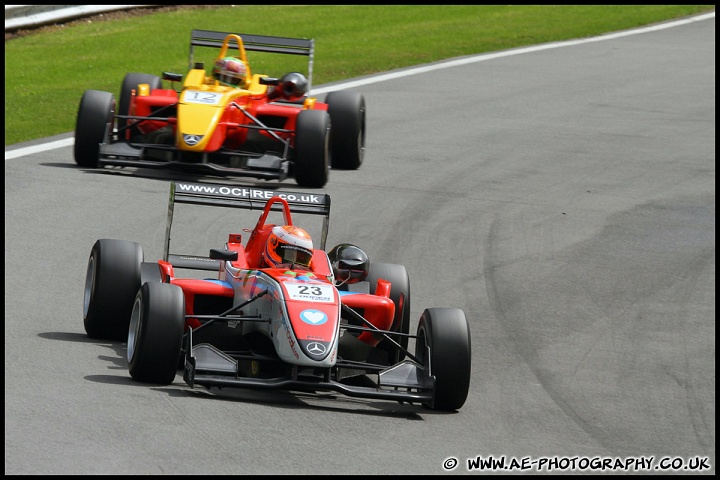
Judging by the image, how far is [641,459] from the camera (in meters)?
8.30

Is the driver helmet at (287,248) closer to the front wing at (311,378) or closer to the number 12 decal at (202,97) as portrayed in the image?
the front wing at (311,378)

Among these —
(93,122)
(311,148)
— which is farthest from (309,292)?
(93,122)

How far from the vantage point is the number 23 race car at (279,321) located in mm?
8648

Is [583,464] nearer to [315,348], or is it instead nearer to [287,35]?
[315,348]

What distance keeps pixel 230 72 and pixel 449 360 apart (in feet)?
27.8

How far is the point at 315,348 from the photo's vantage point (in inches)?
337

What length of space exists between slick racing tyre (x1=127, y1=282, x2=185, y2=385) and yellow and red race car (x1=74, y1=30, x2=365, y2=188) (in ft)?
21.5

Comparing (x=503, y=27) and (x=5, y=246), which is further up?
(x=503, y=27)

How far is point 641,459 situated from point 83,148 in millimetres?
9299

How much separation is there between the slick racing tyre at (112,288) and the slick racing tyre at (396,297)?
71.3 inches

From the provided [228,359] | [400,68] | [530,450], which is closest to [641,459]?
[530,450]

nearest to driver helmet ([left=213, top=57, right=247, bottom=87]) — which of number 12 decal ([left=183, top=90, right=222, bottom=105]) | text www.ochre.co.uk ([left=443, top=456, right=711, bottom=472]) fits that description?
number 12 decal ([left=183, top=90, right=222, bottom=105])

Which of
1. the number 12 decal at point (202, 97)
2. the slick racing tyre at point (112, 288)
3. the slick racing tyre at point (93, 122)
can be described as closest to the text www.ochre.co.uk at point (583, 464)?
the slick racing tyre at point (112, 288)

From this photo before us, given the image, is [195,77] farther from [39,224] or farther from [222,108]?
[39,224]
